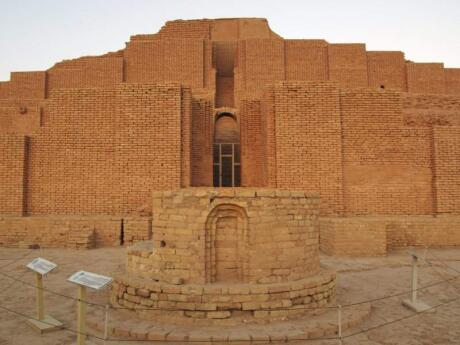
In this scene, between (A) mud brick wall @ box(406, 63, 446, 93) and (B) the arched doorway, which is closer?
(B) the arched doorway

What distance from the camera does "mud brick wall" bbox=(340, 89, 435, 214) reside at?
33.0 feet

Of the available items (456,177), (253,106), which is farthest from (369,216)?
(253,106)

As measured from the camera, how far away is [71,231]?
9242 millimetres

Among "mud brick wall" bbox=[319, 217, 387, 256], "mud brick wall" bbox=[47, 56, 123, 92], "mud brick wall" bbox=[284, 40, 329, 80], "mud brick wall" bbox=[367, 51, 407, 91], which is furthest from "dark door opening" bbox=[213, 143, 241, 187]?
"mud brick wall" bbox=[367, 51, 407, 91]

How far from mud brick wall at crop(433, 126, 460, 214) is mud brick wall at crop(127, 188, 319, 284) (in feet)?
21.9

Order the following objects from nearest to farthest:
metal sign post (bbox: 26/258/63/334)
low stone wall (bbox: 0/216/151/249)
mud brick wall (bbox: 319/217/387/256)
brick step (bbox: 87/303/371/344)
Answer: brick step (bbox: 87/303/371/344)
metal sign post (bbox: 26/258/63/334)
mud brick wall (bbox: 319/217/387/256)
low stone wall (bbox: 0/216/151/249)

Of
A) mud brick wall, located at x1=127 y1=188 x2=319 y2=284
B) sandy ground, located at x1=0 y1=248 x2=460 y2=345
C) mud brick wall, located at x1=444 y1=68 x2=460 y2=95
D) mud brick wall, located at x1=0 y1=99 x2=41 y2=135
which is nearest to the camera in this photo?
sandy ground, located at x1=0 y1=248 x2=460 y2=345

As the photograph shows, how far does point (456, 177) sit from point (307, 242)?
7.00m

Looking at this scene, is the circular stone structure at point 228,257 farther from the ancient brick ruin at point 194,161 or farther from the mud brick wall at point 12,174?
the mud brick wall at point 12,174

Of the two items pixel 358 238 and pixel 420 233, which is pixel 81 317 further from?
pixel 420 233

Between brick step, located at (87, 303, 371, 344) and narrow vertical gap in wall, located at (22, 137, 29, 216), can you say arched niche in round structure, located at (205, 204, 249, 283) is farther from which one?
narrow vertical gap in wall, located at (22, 137, 29, 216)

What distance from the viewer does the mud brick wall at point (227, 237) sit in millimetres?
5043

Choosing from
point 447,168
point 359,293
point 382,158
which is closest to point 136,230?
point 359,293

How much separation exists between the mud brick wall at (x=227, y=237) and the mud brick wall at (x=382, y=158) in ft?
17.6
